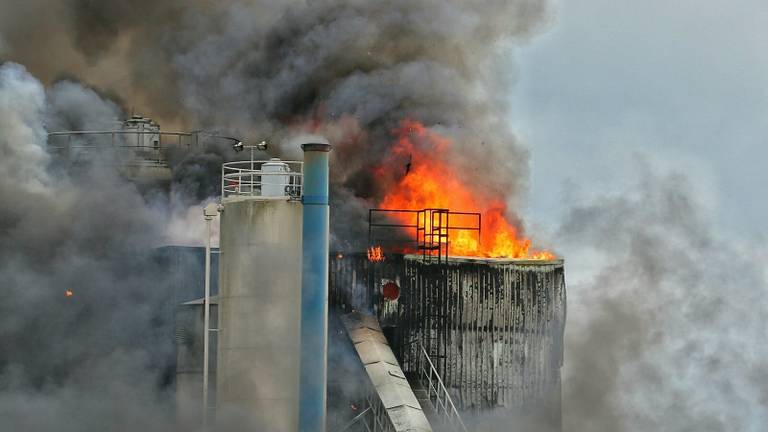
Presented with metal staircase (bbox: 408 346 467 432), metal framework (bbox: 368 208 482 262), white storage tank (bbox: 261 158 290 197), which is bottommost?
metal staircase (bbox: 408 346 467 432)

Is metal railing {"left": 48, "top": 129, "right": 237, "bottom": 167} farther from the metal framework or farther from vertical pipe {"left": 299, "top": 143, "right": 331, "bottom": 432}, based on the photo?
vertical pipe {"left": 299, "top": 143, "right": 331, "bottom": 432}

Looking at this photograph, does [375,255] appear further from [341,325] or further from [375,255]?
[341,325]

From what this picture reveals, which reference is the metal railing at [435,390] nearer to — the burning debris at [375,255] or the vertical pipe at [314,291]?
the burning debris at [375,255]

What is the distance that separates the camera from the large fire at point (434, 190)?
131 feet

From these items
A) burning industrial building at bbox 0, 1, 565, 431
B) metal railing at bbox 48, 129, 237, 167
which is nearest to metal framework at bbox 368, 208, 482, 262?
burning industrial building at bbox 0, 1, 565, 431

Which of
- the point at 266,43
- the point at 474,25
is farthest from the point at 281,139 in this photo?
the point at 474,25

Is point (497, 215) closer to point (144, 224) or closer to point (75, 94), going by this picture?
point (144, 224)

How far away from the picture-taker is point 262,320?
33562mm

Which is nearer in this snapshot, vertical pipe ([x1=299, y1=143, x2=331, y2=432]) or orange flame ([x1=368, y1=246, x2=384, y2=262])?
vertical pipe ([x1=299, y1=143, x2=331, y2=432])

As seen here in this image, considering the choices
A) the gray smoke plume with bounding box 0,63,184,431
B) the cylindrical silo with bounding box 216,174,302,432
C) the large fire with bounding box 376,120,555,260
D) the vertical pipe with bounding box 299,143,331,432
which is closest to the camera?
the vertical pipe with bounding box 299,143,331,432

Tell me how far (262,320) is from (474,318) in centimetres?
699

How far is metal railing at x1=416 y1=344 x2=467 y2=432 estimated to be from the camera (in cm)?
3641

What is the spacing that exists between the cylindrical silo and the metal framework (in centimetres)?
480

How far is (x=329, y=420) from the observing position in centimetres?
3641
